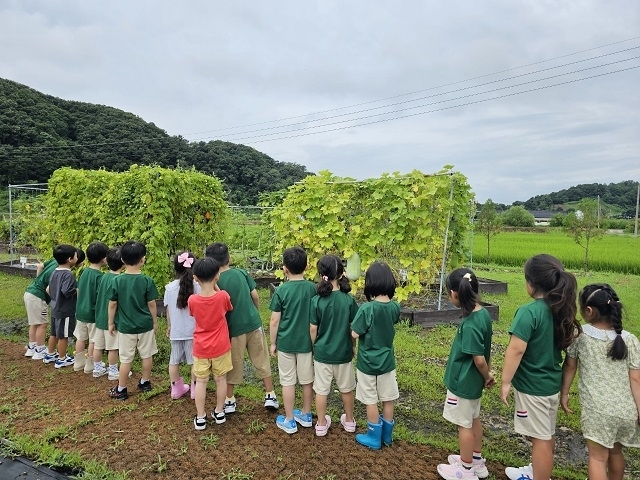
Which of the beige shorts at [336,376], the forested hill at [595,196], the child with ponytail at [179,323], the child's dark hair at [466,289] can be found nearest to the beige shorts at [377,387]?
the beige shorts at [336,376]

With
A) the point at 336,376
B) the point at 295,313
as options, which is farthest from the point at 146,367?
the point at 336,376

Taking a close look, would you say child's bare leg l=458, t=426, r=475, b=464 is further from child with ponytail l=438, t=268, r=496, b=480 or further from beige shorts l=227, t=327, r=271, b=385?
beige shorts l=227, t=327, r=271, b=385

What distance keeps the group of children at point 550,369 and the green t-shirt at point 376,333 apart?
0.46 meters

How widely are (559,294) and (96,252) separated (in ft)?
14.3

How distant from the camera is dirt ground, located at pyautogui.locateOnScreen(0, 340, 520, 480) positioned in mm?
2891

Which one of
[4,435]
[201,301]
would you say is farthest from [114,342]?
[201,301]

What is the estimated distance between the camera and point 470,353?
2703 millimetres

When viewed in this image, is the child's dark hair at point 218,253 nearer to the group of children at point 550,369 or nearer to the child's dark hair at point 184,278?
the child's dark hair at point 184,278

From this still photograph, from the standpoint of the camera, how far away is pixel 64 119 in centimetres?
3969

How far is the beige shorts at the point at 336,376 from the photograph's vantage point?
131 inches

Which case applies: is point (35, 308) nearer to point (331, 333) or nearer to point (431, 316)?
point (331, 333)

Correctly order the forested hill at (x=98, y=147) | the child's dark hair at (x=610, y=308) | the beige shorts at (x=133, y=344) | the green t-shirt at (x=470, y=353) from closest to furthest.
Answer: the child's dark hair at (x=610, y=308) < the green t-shirt at (x=470, y=353) < the beige shorts at (x=133, y=344) < the forested hill at (x=98, y=147)

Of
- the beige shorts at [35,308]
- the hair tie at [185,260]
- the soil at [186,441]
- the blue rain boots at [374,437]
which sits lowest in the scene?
the soil at [186,441]

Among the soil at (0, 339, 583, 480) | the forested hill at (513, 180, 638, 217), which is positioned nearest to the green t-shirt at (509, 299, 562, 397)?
the soil at (0, 339, 583, 480)
